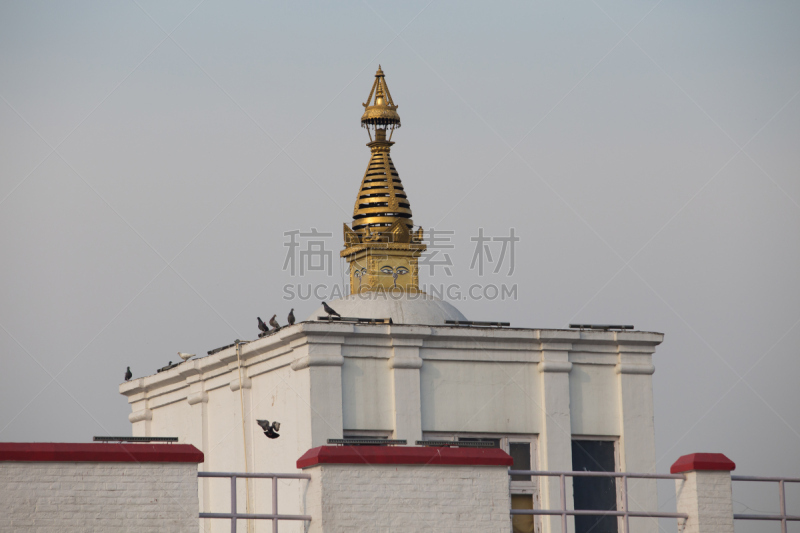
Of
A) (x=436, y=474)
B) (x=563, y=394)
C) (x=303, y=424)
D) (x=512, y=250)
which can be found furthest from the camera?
(x=512, y=250)

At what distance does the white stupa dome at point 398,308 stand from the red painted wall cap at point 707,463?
1118cm

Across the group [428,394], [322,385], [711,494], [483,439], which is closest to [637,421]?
[483,439]

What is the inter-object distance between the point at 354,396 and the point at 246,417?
3378 millimetres

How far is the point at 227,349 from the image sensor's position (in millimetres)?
36125

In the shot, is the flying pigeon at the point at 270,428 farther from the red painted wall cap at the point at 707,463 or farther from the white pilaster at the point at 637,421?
the red painted wall cap at the point at 707,463

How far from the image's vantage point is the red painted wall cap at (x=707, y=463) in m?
26.3

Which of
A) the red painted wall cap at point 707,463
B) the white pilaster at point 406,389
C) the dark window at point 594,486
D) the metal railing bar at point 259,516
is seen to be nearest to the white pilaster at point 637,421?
the dark window at point 594,486

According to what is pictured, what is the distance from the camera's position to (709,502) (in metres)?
26.5

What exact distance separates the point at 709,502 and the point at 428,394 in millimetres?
9411

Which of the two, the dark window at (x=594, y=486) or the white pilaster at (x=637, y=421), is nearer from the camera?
the dark window at (x=594, y=486)

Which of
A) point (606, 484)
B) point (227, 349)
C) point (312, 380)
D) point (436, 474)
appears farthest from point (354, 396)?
point (436, 474)

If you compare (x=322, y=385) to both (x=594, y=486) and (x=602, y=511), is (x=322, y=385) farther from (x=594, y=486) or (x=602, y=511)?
(x=602, y=511)

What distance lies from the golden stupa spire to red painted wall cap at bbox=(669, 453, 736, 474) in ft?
48.0

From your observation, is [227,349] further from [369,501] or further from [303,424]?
[369,501]
